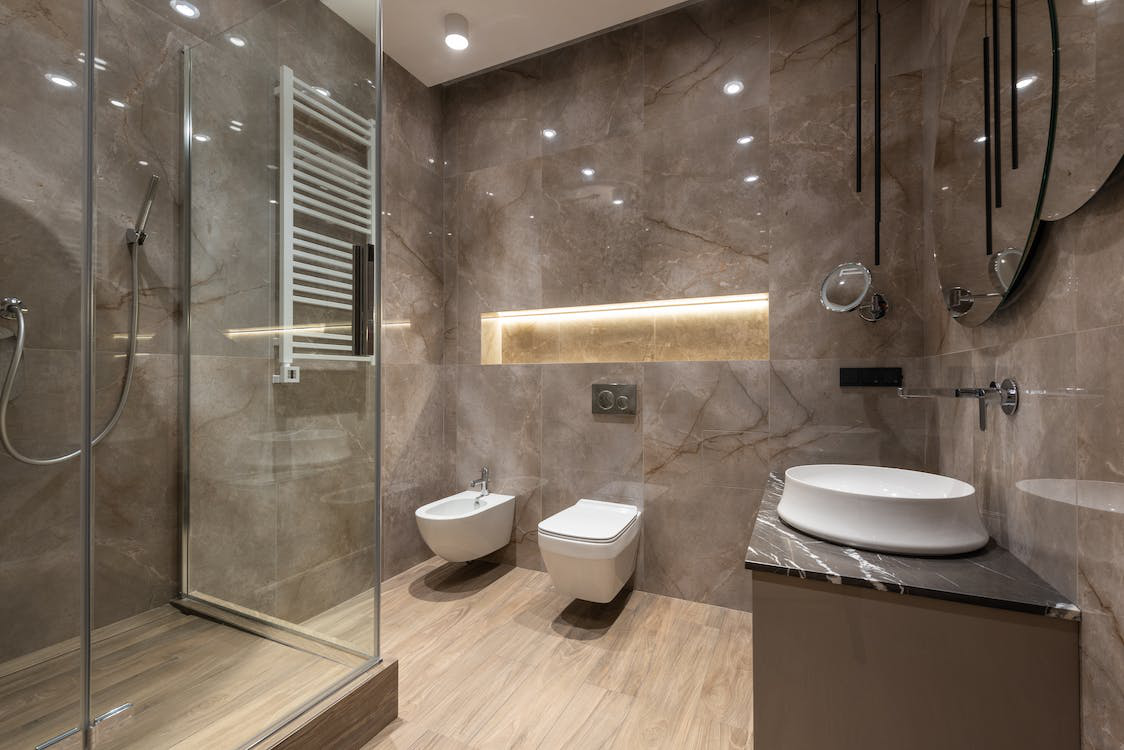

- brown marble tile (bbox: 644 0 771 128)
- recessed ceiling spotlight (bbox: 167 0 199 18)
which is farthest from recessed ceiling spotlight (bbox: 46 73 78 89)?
brown marble tile (bbox: 644 0 771 128)

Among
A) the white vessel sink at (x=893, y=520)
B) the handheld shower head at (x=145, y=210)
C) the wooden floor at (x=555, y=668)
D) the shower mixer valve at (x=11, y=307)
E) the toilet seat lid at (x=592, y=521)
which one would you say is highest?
the handheld shower head at (x=145, y=210)

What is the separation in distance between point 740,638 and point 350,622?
1.54m

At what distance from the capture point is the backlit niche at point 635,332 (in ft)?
7.91

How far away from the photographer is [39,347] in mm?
1161

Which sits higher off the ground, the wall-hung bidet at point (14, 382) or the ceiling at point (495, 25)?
the ceiling at point (495, 25)

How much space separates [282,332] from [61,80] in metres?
0.76

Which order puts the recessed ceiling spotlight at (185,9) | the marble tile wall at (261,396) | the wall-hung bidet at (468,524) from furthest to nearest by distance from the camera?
the wall-hung bidet at (468,524) < the marble tile wall at (261,396) < the recessed ceiling spotlight at (185,9)

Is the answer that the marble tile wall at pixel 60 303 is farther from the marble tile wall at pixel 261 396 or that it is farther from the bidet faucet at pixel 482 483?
the bidet faucet at pixel 482 483

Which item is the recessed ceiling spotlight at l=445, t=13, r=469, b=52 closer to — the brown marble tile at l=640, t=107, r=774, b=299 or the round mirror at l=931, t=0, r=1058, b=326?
the brown marble tile at l=640, t=107, r=774, b=299

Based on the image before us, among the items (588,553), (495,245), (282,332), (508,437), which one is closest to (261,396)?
(282,332)

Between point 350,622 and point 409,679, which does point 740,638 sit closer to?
point 409,679

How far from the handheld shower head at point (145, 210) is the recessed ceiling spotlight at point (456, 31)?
5.00 ft

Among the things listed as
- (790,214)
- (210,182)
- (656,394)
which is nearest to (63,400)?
(210,182)

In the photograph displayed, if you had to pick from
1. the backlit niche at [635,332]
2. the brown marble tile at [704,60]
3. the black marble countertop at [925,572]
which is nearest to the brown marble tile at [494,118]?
the brown marble tile at [704,60]
